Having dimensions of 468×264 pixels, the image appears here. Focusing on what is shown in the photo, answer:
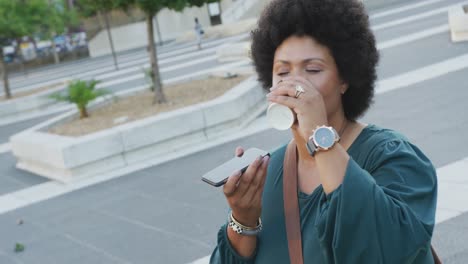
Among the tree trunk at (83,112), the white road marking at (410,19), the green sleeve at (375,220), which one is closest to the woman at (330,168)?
the green sleeve at (375,220)

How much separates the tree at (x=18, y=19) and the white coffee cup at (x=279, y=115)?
16.8 meters

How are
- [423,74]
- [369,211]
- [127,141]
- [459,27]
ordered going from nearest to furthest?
[369,211], [127,141], [423,74], [459,27]

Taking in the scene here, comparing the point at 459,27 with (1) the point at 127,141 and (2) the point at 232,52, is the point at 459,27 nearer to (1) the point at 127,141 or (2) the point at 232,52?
(2) the point at 232,52

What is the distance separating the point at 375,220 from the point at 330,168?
17 centimetres

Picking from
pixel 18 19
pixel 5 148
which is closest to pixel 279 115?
pixel 5 148

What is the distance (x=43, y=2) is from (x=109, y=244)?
48.8 ft

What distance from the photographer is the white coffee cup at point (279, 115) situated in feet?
5.70

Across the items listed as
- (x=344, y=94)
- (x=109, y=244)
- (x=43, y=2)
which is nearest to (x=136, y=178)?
(x=109, y=244)

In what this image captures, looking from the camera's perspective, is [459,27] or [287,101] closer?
[287,101]

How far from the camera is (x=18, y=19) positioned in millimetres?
17906

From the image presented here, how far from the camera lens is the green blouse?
5.50ft

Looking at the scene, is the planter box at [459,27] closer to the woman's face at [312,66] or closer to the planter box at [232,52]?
the planter box at [232,52]

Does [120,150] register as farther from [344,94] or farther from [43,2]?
[43,2]

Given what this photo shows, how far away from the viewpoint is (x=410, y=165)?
1.84 metres
